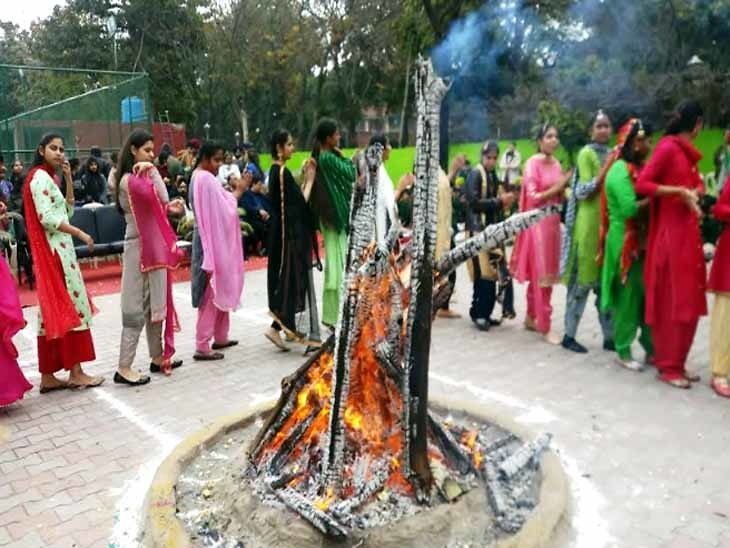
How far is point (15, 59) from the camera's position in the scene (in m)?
36.6

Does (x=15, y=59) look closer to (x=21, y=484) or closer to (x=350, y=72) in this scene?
(x=350, y=72)

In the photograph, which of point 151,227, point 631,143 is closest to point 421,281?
point 151,227

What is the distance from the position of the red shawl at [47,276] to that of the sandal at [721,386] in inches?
191

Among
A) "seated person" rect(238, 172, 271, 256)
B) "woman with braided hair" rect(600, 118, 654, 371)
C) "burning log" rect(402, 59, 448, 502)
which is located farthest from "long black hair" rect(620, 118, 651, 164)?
"seated person" rect(238, 172, 271, 256)

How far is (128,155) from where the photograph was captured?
4.99 m

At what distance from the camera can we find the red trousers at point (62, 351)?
5.04 m

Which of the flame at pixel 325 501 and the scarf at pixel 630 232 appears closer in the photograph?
the flame at pixel 325 501

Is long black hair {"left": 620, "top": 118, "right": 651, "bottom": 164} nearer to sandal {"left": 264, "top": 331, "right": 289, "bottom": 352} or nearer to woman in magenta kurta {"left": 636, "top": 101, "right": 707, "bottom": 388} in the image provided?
woman in magenta kurta {"left": 636, "top": 101, "right": 707, "bottom": 388}

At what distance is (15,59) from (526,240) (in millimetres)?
39204

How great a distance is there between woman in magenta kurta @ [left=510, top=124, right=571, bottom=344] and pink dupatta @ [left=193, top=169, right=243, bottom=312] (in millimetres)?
2714

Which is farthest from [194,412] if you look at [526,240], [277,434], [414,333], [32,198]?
[526,240]

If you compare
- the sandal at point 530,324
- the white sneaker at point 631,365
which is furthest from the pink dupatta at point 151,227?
the white sneaker at point 631,365

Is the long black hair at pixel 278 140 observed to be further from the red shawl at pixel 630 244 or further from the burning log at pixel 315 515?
the burning log at pixel 315 515

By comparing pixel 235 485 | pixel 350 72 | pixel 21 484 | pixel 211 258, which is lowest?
pixel 21 484
